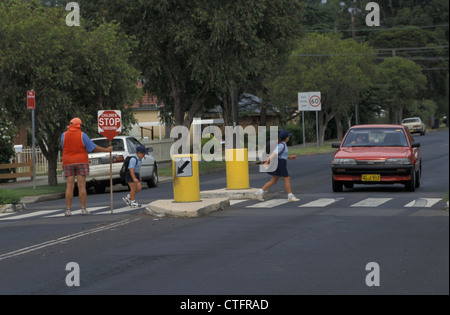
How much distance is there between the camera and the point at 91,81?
2995cm

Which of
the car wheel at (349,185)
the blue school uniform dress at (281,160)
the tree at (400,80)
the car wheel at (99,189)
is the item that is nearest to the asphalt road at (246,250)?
the blue school uniform dress at (281,160)

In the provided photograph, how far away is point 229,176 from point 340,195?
110 inches

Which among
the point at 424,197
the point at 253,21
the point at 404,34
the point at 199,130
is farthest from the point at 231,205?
the point at 404,34

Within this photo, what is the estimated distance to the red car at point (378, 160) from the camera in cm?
2147

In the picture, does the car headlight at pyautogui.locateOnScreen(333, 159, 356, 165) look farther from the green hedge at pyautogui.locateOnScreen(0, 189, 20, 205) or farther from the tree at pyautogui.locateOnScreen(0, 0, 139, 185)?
the tree at pyautogui.locateOnScreen(0, 0, 139, 185)

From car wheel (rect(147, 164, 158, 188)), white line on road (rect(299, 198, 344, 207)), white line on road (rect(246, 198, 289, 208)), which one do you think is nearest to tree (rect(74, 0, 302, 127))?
car wheel (rect(147, 164, 158, 188))

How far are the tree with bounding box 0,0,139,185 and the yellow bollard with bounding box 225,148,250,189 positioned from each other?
8.77m

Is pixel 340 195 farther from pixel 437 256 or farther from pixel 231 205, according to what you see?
pixel 437 256

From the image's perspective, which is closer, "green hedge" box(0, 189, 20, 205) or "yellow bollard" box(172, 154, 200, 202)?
"yellow bollard" box(172, 154, 200, 202)

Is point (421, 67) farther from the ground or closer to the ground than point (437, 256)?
farther from the ground

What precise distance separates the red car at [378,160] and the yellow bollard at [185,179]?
4.29 meters

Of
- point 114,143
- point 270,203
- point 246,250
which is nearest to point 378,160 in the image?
point 270,203

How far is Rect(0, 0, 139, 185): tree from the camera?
94.6 ft

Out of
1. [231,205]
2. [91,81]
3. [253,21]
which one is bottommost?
[231,205]
